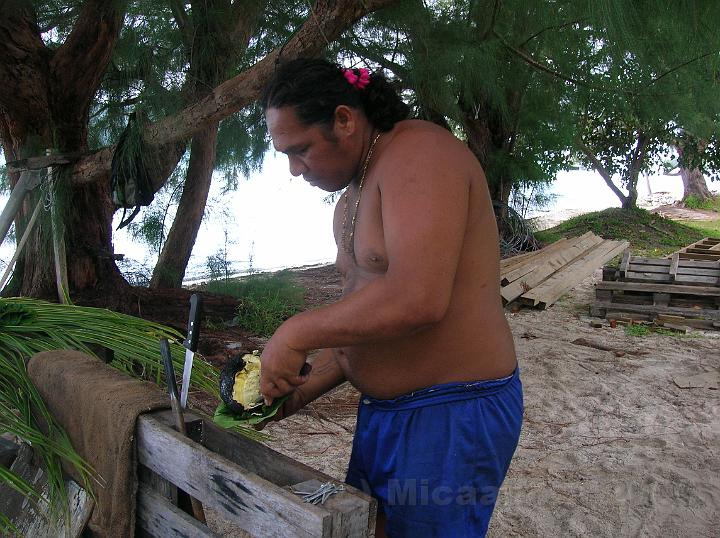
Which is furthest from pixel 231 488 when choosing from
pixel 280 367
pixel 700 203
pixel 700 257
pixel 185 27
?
pixel 700 203

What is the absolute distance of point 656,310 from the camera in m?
6.42

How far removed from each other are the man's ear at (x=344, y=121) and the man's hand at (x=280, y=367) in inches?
17.8

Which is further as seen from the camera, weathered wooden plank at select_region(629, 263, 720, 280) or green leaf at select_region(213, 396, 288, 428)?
weathered wooden plank at select_region(629, 263, 720, 280)

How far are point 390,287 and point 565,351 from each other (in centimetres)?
450

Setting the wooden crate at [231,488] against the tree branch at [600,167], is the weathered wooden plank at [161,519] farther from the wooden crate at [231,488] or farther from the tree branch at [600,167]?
the tree branch at [600,167]

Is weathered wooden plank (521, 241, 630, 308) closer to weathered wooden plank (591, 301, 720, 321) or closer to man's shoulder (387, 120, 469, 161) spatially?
weathered wooden plank (591, 301, 720, 321)

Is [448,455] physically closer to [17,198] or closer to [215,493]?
[215,493]

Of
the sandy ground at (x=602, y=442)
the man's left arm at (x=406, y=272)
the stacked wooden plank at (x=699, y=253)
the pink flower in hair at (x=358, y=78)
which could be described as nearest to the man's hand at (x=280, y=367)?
the man's left arm at (x=406, y=272)

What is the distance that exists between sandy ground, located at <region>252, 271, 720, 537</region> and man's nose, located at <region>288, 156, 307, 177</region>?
1.87 m

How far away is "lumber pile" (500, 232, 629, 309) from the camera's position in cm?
700

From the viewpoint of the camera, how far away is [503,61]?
4.98 meters

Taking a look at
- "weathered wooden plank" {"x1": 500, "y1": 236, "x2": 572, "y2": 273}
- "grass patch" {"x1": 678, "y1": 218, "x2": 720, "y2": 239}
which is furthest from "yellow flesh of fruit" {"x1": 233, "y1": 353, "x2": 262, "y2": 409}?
"grass patch" {"x1": 678, "y1": 218, "x2": 720, "y2": 239}

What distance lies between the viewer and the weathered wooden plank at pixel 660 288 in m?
6.30

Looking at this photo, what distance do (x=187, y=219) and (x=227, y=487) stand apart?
4723 mm
